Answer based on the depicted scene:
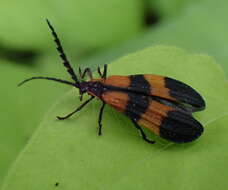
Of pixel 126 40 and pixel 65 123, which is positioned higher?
pixel 65 123

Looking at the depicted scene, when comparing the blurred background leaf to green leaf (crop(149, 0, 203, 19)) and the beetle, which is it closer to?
green leaf (crop(149, 0, 203, 19))

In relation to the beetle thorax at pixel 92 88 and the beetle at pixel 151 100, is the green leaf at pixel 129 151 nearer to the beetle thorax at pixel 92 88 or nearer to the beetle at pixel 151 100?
the beetle at pixel 151 100

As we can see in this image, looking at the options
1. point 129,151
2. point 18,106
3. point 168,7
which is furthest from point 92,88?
point 168,7

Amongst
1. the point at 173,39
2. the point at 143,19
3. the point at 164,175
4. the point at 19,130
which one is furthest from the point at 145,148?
the point at 143,19

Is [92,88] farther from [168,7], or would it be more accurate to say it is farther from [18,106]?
[168,7]

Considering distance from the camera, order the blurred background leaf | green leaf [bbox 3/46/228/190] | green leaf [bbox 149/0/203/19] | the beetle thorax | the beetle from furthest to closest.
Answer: green leaf [bbox 149/0/203/19], the blurred background leaf, the beetle thorax, the beetle, green leaf [bbox 3/46/228/190]

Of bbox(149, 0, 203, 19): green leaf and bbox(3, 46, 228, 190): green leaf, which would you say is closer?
bbox(3, 46, 228, 190): green leaf

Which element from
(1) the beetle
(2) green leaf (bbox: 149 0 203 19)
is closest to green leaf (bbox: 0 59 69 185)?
(1) the beetle

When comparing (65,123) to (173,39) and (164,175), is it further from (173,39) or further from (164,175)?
(173,39)
